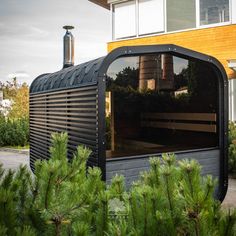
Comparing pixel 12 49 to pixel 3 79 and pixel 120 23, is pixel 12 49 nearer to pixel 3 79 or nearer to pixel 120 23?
pixel 120 23

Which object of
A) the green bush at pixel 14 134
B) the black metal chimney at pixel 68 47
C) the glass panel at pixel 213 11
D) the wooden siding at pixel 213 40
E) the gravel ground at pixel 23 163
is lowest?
the gravel ground at pixel 23 163

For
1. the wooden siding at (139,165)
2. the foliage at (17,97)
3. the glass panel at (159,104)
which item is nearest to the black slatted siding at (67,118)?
the wooden siding at (139,165)

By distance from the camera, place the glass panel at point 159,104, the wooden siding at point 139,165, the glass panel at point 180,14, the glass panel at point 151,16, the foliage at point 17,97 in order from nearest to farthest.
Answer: the wooden siding at point 139,165 → the glass panel at point 159,104 → the glass panel at point 180,14 → the glass panel at point 151,16 → the foliage at point 17,97

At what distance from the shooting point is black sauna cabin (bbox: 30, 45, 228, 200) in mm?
5141

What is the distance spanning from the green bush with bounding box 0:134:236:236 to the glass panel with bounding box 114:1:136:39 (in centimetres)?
1469

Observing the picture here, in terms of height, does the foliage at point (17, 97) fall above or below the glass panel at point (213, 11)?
below

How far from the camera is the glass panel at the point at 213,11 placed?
43.8ft

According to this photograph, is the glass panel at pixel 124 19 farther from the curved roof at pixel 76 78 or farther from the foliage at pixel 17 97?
the curved roof at pixel 76 78

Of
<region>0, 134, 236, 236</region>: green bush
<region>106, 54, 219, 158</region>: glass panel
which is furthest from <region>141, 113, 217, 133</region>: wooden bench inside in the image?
<region>0, 134, 236, 236</region>: green bush

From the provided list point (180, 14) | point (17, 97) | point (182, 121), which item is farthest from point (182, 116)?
point (17, 97)

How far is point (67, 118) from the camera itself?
6.15m

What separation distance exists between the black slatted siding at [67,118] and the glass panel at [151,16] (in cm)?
840

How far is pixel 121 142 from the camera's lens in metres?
9.59

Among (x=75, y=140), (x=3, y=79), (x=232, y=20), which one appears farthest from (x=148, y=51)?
(x=3, y=79)
